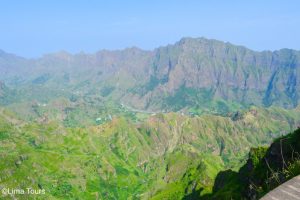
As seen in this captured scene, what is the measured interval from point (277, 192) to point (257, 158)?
180263mm

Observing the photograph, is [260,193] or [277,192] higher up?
[277,192]

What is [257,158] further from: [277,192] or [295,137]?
[277,192]

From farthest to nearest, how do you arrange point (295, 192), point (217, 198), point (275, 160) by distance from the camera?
point (217, 198) → point (275, 160) → point (295, 192)

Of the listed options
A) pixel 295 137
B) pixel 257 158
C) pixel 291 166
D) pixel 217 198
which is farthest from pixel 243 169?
pixel 291 166

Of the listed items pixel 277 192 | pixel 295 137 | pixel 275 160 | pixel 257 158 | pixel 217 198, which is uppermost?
pixel 277 192

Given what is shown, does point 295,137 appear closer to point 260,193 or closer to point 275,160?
point 275,160

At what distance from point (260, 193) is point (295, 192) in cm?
253

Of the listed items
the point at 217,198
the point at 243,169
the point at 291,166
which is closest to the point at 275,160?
the point at 217,198

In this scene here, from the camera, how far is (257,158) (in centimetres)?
18238

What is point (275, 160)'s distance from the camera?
123250 mm

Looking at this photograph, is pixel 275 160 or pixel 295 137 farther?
pixel 275 160

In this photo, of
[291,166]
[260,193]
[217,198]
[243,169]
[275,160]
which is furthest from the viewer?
[243,169]

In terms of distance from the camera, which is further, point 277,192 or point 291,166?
point 291,166

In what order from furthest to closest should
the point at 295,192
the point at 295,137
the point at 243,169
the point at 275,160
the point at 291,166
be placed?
1. the point at 243,169
2. the point at 275,160
3. the point at 295,137
4. the point at 291,166
5. the point at 295,192
